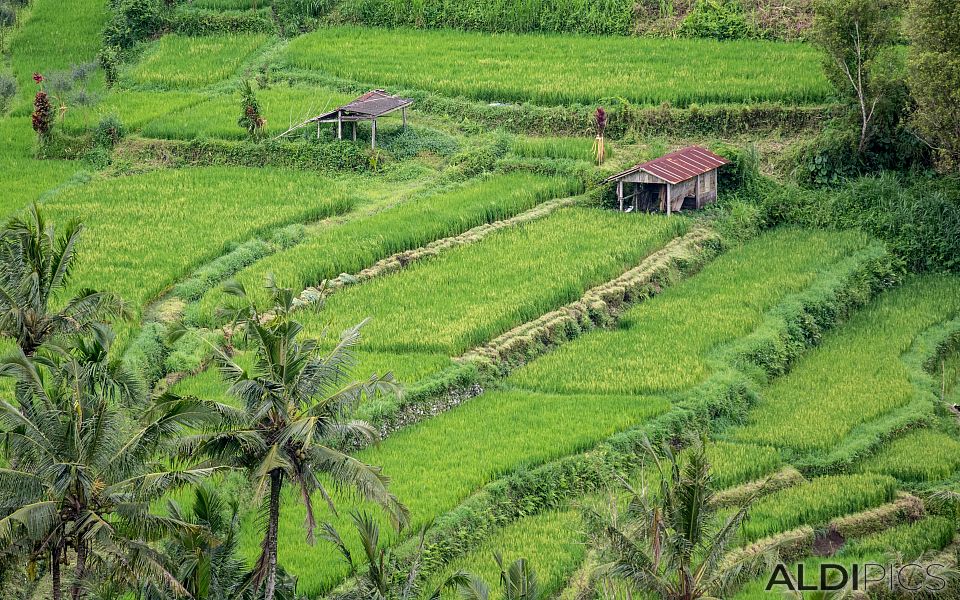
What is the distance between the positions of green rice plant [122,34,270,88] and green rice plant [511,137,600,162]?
8.60 meters

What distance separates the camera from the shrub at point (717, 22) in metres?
32.9

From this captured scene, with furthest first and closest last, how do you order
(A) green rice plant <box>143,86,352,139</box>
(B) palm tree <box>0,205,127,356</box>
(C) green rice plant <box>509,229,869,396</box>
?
(A) green rice plant <box>143,86,352,139</box> < (C) green rice plant <box>509,229,869,396</box> < (B) palm tree <box>0,205,127,356</box>

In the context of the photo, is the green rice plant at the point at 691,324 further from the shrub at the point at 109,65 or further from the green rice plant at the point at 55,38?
the green rice plant at the point at 55,38

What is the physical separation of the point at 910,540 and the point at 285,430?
779 cm

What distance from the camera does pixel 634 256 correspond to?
23.5 m

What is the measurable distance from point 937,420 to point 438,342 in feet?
23.0

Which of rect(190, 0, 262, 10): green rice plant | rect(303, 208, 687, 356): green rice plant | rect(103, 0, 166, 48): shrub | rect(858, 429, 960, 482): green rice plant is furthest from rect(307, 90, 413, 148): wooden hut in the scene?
rect(858, 429, 960, 482): green rice plant

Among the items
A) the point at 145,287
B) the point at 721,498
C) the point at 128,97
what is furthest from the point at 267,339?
the point at 128,97

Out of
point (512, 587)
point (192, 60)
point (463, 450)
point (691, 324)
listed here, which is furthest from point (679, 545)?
point (192, 60)

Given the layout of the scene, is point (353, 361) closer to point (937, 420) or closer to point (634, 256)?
point (937, 420)

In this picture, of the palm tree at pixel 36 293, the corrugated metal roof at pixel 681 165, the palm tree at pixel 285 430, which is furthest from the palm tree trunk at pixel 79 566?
the corrugated metal roof at pixel 681 165

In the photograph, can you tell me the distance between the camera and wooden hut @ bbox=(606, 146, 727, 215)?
25.4m

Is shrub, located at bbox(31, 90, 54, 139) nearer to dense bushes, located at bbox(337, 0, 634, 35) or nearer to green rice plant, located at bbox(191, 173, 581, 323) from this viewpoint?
green rice plant, located at bbox(191, 173, 581, 323)

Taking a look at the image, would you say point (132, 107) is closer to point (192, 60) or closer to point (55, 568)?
point (192, 60)
